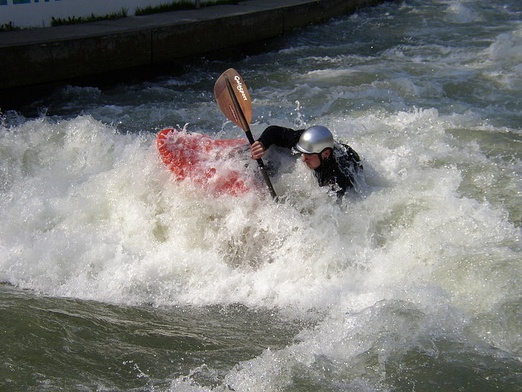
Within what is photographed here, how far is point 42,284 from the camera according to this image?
14.5 feet

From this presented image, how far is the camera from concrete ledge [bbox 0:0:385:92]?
8156 millimetres

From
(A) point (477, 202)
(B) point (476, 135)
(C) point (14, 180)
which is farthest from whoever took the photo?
(B) point (476, 135)

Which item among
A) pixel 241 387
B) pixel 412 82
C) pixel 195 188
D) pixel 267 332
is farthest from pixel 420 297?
pixel 412 82

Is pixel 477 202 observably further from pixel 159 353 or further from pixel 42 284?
pixel 42 284

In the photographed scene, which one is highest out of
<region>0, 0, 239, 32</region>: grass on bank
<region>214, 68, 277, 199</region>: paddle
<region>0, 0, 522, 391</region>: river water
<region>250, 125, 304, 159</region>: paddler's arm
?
<region>0, 0, 239, 32</region>: grass on bank

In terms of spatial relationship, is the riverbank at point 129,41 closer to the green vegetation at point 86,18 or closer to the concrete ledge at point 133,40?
the concrete ledge at point 133,40

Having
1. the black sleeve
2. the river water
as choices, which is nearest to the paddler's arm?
the black sleeve

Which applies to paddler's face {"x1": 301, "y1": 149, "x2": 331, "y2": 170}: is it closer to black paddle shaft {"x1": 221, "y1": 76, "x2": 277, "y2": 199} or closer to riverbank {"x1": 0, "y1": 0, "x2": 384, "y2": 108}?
black paddle shaft {"x1": 221, "y1": 76, "x2": 277, "y2": 199}

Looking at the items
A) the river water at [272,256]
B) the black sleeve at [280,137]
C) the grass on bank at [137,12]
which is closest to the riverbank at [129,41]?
the grass on bank at [137,12]

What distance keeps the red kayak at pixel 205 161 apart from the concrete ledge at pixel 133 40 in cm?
343

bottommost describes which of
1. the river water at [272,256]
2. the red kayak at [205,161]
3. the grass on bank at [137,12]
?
the river water at [272,256]

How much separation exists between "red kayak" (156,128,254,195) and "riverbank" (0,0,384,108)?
3427 mm

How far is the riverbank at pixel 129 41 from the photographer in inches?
320

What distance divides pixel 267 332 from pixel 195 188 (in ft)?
5.25
